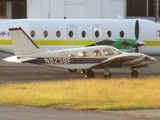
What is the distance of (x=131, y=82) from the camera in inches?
1179

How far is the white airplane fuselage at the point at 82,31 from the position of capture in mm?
39500

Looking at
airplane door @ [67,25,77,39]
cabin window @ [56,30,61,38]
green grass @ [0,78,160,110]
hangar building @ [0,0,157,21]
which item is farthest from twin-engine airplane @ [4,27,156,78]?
hangar building @ [0,0,157,21]

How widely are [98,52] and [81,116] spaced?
49.4 ft

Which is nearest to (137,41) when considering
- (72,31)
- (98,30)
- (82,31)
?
(98,30)

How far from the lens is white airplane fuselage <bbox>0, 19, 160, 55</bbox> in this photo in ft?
130

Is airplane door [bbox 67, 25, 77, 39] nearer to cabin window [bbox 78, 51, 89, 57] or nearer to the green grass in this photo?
cabin window [bbox 78, 51, 89, 57]

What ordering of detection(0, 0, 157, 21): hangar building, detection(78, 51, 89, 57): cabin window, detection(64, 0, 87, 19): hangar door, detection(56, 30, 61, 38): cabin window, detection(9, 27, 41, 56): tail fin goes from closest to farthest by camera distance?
detection(78, 51, 89, 57): cabin window < detection(9, 27, 41, 56): tail fin < detection(56, 30, 61, 38): cabin window < detection(0, 0, 157, 21): hangar building < detection(64, 0, 87, 19): hangar door

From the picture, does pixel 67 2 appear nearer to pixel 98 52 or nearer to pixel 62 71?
pixel 62 71

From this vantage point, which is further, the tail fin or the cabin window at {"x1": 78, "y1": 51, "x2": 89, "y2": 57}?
the tail fin

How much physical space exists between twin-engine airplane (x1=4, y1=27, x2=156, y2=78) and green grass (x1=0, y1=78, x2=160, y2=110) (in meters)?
3.00

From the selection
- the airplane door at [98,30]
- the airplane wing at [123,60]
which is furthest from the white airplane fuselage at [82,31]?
the airplane wing at [123,60]

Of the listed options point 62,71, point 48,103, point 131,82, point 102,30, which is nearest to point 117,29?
point 102,30

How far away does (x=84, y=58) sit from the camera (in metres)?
33.6

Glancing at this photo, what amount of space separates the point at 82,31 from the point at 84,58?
6.62 meters
